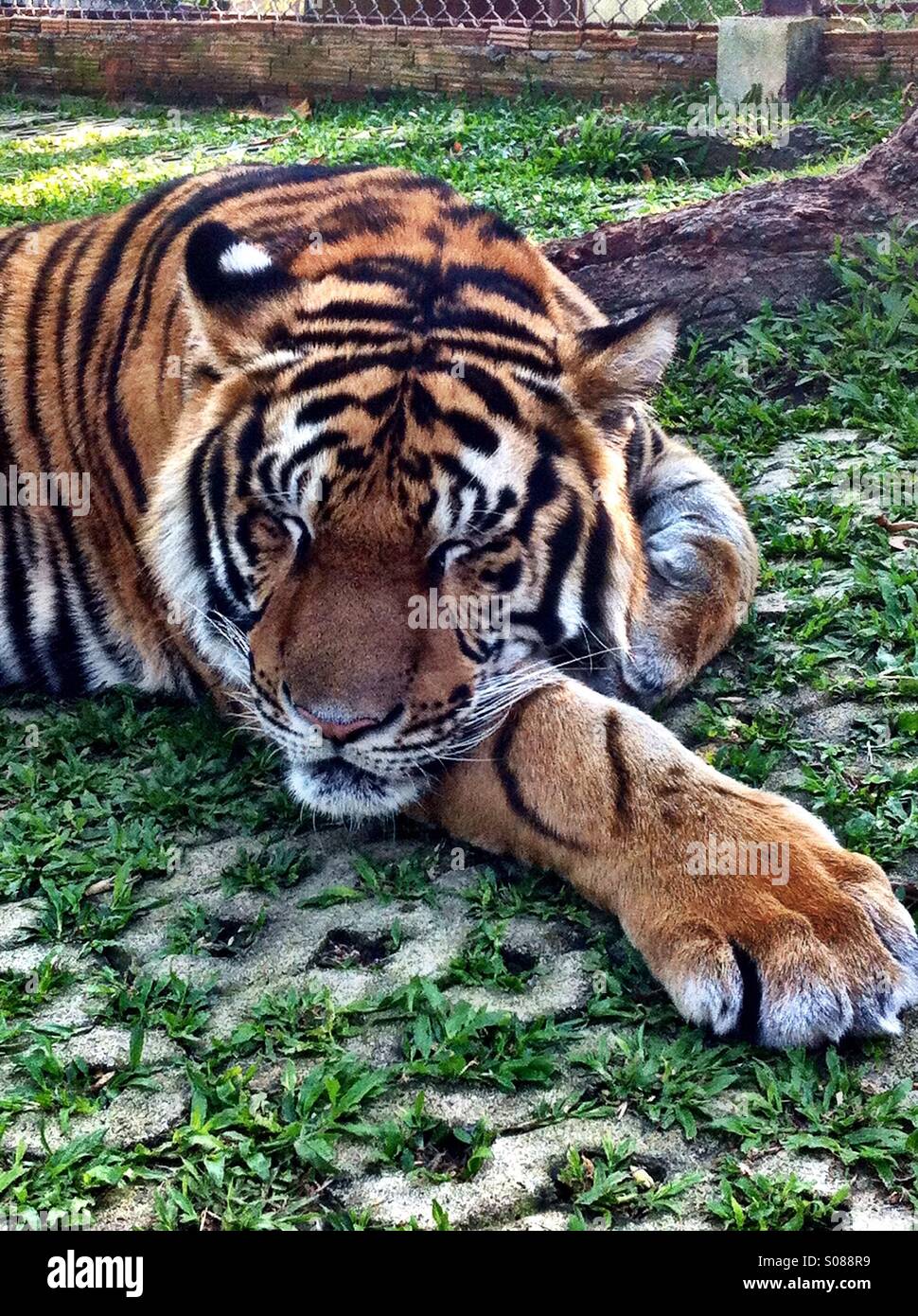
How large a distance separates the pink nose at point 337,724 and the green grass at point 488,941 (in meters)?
0.38

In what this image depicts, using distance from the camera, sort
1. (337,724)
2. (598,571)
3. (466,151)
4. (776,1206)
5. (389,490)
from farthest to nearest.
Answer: (466,151)
(598,571)
(389,490)
(337,724)
(776,1206)

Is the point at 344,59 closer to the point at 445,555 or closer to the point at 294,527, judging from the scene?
the point at 294,527

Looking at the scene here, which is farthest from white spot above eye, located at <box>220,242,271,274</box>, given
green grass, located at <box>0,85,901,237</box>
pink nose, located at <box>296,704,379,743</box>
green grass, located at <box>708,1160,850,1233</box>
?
green grass, located at <box>0,85,901,237</box>

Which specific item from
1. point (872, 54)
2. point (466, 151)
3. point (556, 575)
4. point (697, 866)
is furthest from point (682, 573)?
point (872, 54)

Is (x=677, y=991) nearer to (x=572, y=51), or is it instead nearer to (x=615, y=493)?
(x=615, y=493)

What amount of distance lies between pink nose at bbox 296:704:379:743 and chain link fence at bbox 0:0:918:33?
6.43m

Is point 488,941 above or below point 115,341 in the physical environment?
below

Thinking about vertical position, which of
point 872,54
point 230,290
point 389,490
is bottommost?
point 389,490

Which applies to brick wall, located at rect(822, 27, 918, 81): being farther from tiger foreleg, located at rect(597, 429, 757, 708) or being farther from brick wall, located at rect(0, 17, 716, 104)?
tiger foreleg, located at rect(597, 429, 757, 708)

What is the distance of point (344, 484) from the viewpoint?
2.86 meters

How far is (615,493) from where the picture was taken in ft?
10.8

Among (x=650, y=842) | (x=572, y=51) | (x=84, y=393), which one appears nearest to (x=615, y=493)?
(x=650, y=842)

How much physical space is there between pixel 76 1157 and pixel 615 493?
1.84m

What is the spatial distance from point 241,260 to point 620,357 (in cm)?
87
